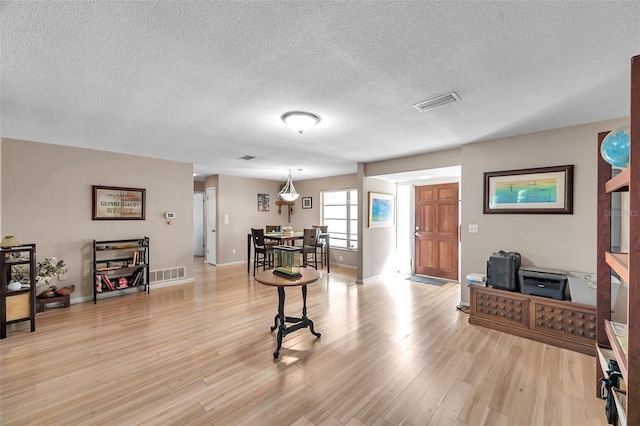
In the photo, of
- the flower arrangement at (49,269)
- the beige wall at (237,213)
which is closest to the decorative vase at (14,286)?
→ the flower arrangement at (49,269)

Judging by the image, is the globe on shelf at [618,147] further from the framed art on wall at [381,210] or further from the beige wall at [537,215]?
the framed art on wall at [381,210]

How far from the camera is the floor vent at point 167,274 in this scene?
4.85m

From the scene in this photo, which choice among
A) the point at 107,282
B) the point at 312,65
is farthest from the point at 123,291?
the point at 312,65

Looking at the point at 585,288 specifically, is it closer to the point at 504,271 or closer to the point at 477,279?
the point at 504,271

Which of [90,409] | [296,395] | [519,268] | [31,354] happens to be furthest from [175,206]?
[519,268]

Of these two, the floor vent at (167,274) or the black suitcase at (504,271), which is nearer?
the black suitcase at (504,271)

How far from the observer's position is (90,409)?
185cm

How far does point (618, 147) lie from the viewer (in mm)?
1341

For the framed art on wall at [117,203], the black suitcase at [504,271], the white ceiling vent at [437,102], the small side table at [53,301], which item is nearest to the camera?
the white ceiling vent at [437,102]

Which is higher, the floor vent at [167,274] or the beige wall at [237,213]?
the beige wall at [237,213]

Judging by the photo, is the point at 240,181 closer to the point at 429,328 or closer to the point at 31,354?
the point at 31,354

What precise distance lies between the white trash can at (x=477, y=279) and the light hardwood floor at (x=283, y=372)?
459 millimetres

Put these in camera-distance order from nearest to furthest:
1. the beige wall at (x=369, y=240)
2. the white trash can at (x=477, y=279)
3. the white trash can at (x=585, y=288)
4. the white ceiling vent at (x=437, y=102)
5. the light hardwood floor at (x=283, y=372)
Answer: the light hardwood floor at (x=283, y=372), the white ceiling vent at (x=437, y=102), the white trash can at (x=585, y=288), the white trash can at (x=477, y=279), the beige wall at (x=369, y=240)

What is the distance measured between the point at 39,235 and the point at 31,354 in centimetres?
200
